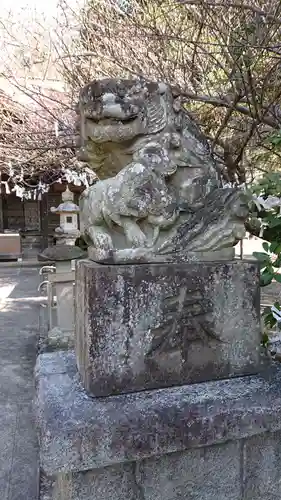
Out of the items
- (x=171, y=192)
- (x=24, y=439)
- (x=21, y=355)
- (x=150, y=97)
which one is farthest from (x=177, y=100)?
(x=21, y=355)

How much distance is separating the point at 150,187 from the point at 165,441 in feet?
2.80

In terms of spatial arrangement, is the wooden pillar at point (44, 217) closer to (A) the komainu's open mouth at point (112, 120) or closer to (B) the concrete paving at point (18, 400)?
(B) the concrete paving at point (18, 400)

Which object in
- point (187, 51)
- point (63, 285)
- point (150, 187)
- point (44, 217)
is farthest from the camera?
point (44, 217)

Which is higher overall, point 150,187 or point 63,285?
point 150,187

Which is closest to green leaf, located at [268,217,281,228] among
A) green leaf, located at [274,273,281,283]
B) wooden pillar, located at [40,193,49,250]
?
green leaf, located at [274,273,281,283]

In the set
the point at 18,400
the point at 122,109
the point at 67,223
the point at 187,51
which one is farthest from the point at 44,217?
the point at 122,109

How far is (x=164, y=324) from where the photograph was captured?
1391 mm

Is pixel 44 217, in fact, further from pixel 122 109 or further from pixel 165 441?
pixel 165 441

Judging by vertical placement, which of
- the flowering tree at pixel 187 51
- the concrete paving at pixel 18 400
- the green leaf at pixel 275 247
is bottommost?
the concrete paving at pixel 18 400

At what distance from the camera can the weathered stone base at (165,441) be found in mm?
1173

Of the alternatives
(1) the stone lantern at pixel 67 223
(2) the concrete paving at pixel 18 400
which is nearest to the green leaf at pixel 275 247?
(2) the concrete paving at pixel 18 400

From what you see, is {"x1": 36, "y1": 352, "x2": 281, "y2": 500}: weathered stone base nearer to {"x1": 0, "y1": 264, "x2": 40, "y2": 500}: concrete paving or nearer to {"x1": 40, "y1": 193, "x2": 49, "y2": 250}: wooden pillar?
{"x1": 0, "y1": 264, "x2": 40, "y2": 500}: concrete paving

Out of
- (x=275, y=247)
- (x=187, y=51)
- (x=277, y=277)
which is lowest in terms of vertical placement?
(x=277, y=277)

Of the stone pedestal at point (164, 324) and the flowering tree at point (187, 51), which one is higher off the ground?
the flowering tree at point (187, 51)
